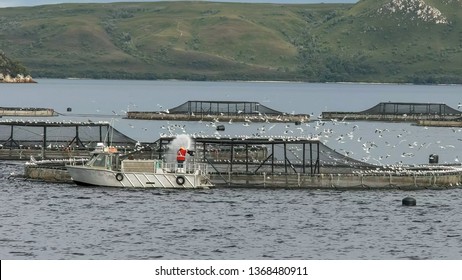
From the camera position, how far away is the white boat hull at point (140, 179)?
369 feet

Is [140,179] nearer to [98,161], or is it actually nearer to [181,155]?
[98,161]

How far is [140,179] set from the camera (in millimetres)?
113188

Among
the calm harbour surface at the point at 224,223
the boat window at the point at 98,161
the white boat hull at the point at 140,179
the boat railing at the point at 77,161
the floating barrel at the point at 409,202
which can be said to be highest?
the boat window at the point at 98,161

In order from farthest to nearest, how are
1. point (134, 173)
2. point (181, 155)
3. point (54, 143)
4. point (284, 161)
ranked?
1. point (54, 143)
2. point (284, 161)
3. point (134, 173)
4. point (181, 155)

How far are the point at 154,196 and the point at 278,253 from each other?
27947mm

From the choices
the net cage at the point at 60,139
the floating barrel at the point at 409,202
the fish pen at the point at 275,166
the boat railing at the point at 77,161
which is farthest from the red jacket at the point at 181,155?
the net cage at the point at 60,139

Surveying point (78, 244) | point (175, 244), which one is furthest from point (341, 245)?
point (78, 244)

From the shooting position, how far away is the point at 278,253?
8350 cm

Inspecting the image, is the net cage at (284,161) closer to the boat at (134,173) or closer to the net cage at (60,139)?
the boat at (134,173)

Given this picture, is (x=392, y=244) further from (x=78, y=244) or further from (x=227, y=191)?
(x=227, y=191)

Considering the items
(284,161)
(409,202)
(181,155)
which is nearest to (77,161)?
(181,155)

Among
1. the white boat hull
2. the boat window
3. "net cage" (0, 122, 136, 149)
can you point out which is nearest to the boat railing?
the boat window

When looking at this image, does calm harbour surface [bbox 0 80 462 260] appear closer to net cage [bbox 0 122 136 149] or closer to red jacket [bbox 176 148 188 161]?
red jacket [bbox 176 148 188 161]

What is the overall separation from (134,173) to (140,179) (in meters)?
0.77
